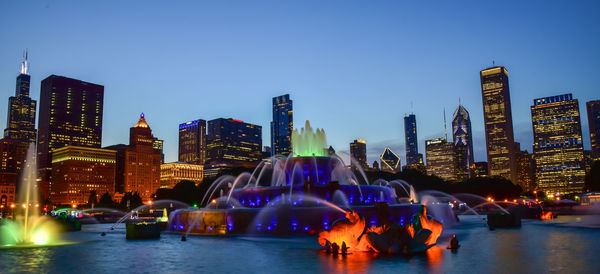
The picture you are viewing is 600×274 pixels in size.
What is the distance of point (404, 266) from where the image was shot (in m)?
17.8

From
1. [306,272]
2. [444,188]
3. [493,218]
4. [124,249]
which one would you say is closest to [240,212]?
[124,249]

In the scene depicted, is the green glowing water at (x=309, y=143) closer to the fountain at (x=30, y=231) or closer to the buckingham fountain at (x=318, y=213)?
the buckingham fountain at (x=318, y=213)

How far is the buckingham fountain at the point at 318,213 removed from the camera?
875 inches

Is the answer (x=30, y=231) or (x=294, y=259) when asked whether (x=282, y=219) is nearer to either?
(x=294, y=259)

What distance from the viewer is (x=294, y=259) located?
20328mm

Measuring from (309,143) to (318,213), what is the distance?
22.0 meters

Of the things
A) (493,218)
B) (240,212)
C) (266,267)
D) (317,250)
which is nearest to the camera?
(266,267)

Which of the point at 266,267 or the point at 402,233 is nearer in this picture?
the point at 266,267

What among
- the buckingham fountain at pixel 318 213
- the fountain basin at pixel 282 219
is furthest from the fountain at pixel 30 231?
the fountain basin at pixel 282 219

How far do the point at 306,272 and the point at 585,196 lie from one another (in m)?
83.0

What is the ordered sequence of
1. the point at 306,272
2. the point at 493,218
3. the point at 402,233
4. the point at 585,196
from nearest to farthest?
the point at 306,272
the point at 402,233
the point at 493,218
the point at 585,196

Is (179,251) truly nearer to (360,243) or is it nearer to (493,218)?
(360,243)

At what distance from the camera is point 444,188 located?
123062 millimetres

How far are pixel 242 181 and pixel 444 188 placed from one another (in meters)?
53.9
